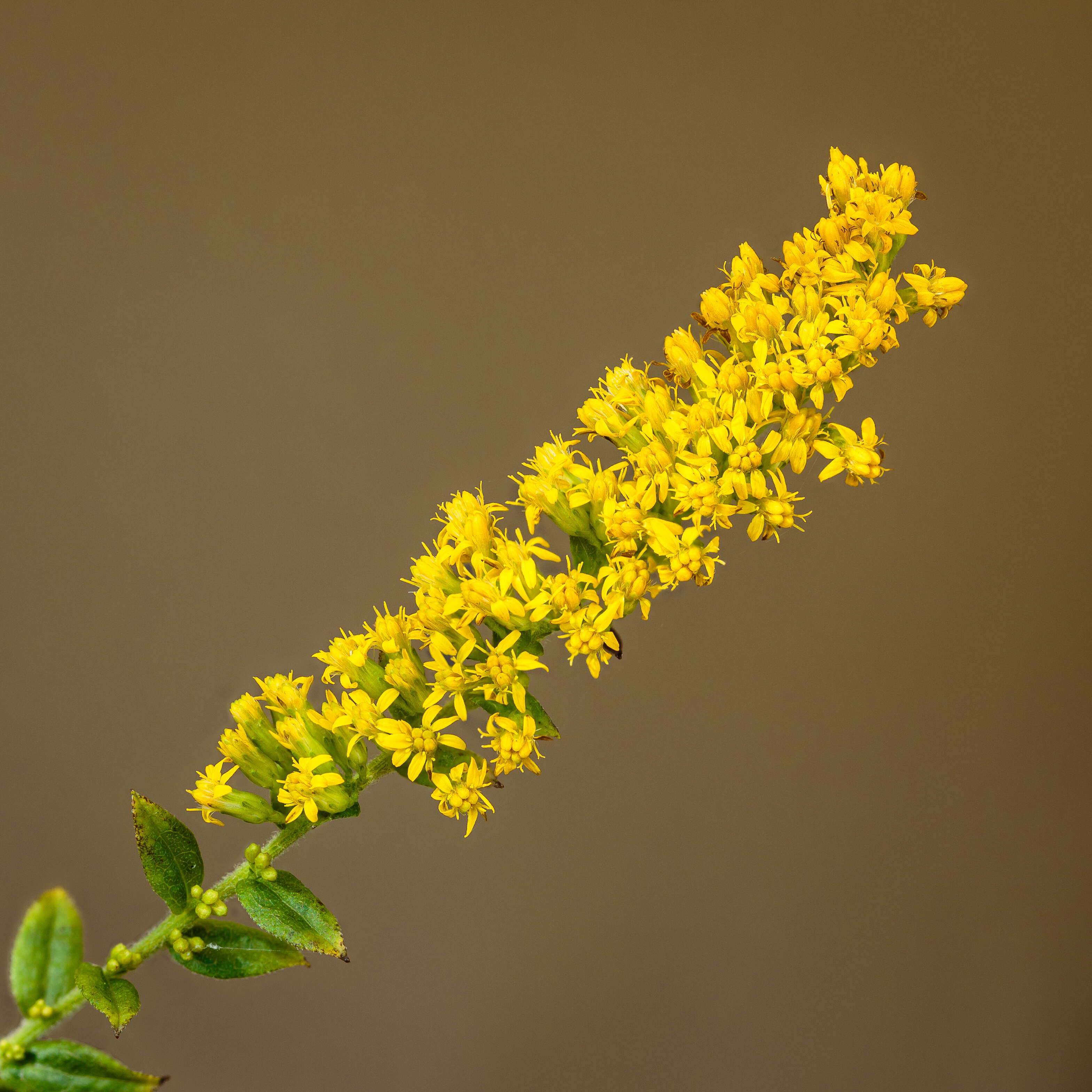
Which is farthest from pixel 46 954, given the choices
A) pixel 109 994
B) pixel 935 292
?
pixel 935 292

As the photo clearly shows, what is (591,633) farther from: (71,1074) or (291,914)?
(71,1074)

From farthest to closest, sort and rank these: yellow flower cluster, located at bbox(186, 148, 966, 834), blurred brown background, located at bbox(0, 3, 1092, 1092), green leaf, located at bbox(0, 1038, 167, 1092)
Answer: blurred brown background, located at bbox(0, 3, 1092, 1092) → yellow flower cluster, located at bbox(186, 148, 966, 834) → green leaf, located at bbox(0, 1038, 167, 1092)

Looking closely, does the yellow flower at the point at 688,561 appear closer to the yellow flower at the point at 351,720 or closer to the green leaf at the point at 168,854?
the yellow flower at the point at 351,720

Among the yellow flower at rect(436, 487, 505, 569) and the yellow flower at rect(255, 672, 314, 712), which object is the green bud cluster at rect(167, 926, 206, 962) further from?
the yellow flower at rect(436, 487, 505, 569)

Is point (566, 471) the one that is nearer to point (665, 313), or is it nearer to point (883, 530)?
point (665, 313)

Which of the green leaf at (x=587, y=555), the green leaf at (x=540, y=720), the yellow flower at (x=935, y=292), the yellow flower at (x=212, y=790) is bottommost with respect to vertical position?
the green leaf at (x=540, y=720)

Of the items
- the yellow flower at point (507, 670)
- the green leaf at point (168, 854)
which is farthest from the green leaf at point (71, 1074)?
→ the yellow flower at point (507, 670)

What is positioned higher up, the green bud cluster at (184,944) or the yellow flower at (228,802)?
the yellow flower at (228,802)

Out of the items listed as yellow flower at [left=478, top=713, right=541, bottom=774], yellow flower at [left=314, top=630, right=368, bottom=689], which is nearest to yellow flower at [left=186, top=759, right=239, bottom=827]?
yellow flower at [left=314, top=630, right=368, bottom=689]
